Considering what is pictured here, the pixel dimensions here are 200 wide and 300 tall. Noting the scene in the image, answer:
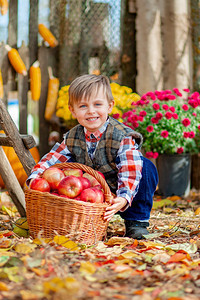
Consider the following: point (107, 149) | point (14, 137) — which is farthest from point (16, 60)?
point (107, 149)

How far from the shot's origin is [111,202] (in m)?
1.97

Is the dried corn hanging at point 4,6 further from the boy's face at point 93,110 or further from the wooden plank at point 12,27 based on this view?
the boy's face at point 93,110

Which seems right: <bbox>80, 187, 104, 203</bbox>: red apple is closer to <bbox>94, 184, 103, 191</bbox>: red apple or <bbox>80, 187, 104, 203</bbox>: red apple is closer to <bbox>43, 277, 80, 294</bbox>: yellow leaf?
<bbox>94, 184, 103, 191</bbox>: red apple

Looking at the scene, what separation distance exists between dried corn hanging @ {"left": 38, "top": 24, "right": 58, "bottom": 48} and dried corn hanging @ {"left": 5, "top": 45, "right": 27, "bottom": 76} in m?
Result: 0.40

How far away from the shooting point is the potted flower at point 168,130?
3.59 m

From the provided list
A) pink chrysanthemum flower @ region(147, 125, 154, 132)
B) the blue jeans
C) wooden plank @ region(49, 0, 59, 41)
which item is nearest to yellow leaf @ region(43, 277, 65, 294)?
the blue jeans

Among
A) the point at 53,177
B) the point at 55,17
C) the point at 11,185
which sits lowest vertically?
the point at 11,185

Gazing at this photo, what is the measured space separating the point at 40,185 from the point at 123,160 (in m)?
0.50

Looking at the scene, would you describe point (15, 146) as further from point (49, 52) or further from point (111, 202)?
point (49, 52)

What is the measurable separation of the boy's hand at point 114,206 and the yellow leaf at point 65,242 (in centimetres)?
23

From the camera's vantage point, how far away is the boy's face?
2.20 metres

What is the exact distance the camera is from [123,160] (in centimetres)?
214

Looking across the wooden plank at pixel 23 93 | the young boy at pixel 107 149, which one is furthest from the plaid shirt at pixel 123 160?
the wooden plank at pixel 23 93

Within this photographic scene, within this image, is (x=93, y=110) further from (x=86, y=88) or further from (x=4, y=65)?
(x=4, y=65)
